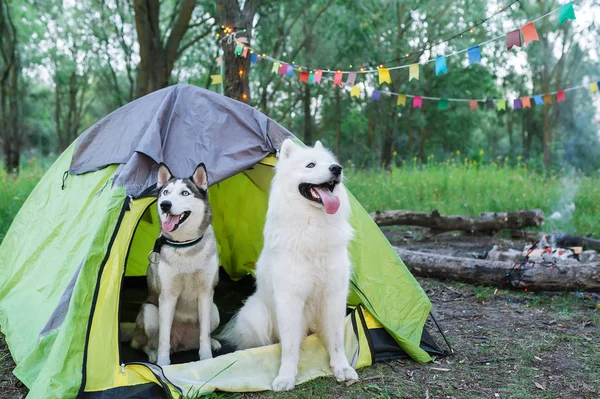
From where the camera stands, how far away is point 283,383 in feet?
9.96

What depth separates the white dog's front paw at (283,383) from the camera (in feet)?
9.94

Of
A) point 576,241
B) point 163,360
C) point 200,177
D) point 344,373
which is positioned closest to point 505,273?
point 576,241

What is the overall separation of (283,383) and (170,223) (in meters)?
1.17

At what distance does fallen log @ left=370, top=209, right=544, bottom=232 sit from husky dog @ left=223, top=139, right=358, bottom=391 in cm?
389

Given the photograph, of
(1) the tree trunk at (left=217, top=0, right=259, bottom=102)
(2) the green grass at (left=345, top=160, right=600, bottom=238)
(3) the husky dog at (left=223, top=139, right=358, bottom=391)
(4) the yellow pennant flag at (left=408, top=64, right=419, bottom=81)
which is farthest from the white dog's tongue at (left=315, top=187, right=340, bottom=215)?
(2) the green grass at (left=345, top=160, right=600, bottom=238)

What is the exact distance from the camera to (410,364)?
11.3 feet

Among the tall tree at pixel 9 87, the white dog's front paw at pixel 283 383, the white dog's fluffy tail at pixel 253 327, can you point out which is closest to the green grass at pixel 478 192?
the white dog's fluffy tail at pixel 253 327

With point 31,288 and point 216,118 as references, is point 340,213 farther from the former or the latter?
point 31,288

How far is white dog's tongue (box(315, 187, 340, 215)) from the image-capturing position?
117 inches

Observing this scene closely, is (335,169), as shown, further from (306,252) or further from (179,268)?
(179,268)

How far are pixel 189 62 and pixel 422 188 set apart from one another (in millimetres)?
9477

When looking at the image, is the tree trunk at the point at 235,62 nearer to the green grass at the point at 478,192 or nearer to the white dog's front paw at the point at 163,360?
the green grass at the point at 478,192

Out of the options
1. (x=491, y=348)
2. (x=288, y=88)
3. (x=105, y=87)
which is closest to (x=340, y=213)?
(x=491, y=348)

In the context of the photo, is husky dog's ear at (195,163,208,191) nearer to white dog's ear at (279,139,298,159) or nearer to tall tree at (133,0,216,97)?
white dog's ear at (279,139,298,159)
